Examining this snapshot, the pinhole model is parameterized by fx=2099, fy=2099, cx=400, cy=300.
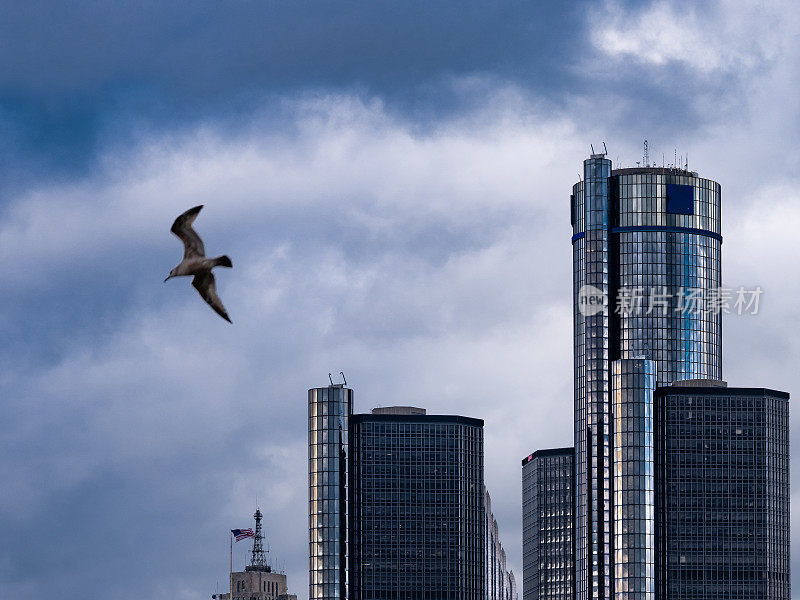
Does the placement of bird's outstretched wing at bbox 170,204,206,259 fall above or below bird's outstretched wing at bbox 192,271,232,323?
above

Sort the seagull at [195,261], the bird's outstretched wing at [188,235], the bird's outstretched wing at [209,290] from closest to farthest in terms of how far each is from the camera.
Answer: the bird's outstretched wing at [209,290] < the seagull at [195,261] < the bird's outstretched wing at [188,235]

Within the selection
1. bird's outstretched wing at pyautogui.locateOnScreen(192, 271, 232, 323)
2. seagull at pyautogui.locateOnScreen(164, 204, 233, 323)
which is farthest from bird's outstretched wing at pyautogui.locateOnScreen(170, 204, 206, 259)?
bird's outstretched wing at pyautogui.locateOnScreen(192, 271, 232, 323)

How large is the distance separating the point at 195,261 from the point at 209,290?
3518mm

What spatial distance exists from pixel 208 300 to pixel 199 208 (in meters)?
3.21

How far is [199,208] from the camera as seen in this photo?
239 feet

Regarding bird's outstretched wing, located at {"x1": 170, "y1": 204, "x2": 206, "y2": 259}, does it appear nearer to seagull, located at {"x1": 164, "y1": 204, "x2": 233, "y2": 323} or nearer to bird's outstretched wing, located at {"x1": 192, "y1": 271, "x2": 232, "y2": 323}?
seagull, located at {"x1": 164, "y1": 204, "x2": 233, "y2": 323}

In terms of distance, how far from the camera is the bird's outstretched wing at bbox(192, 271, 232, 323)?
70.1 metres

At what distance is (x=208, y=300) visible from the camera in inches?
2864

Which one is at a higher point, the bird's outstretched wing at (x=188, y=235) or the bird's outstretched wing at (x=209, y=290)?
the bird's outstretched wing at (x=188, y=235)

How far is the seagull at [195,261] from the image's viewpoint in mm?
73250

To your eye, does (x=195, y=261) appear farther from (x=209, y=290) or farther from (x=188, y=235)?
(x=209, y=290)

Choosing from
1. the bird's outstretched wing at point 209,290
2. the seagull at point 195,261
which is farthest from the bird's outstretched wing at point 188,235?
the bird's outstretched wing at point 209,290

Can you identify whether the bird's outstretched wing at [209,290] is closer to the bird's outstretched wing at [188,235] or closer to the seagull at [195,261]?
the seagull at [195,261]

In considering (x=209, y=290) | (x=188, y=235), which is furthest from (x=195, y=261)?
(x=209, y=290)
